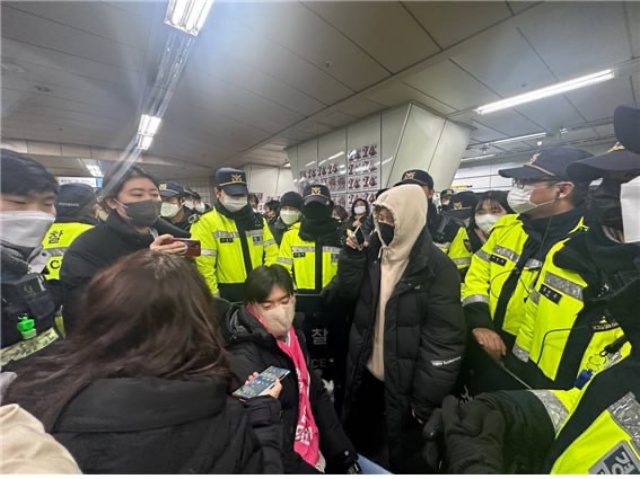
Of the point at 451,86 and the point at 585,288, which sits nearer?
the point at 585,288

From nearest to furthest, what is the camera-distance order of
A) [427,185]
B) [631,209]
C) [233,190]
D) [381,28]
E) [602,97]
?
[631,209] < [233,190] < [381,28] < [427,185] < [602,97]

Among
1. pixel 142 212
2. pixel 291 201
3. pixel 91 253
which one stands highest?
pixel 291 201

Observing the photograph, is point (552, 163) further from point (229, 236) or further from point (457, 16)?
point (229, 236)

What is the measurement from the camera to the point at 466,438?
0.71 metres

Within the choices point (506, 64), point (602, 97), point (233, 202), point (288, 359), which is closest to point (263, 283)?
point (288, 359)

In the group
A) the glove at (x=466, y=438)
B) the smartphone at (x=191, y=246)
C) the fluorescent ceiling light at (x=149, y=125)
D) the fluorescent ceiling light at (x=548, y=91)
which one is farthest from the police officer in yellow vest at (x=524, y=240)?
the fluorescent ceiling light at (x=149, y=125)

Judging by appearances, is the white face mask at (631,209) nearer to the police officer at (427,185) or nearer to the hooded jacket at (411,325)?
the hooded jacket at (411,325)

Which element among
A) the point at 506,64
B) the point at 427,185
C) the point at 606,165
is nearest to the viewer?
the point at 606,165

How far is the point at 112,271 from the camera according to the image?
0.61m

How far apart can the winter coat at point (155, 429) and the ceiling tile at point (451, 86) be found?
13.5 feet

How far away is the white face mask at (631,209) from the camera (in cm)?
62

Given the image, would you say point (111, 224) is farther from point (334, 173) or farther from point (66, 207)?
point (334, 173)

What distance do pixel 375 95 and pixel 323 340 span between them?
3974 mm

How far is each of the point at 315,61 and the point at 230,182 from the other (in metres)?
2.15
